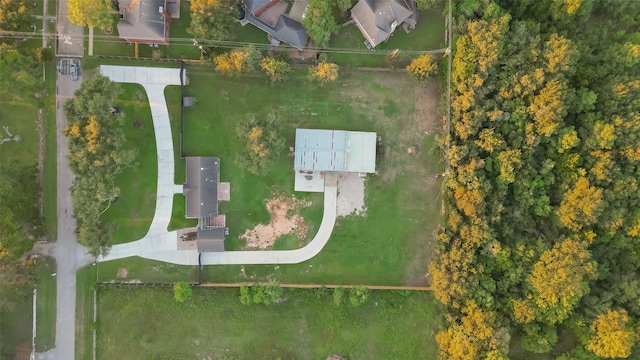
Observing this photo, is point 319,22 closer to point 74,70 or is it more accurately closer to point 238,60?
point 238,60

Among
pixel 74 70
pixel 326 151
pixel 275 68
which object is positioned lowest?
pixel 326 151

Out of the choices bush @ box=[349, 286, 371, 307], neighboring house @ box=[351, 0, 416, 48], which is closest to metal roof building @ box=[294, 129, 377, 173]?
neighboring house @ box=[351, 0, 416, 48]

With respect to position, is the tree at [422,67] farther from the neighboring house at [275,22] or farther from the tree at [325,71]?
the neighboring house at [275,22]

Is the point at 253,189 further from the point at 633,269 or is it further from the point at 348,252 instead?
the point at 633,269

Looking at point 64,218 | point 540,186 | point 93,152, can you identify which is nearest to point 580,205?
point 540,186

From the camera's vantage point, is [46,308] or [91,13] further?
[46,308]

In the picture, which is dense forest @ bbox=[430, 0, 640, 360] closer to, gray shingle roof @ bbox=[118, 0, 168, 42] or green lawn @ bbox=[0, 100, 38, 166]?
gray shingle roof @ bbox=[118, 0, 168, 42]

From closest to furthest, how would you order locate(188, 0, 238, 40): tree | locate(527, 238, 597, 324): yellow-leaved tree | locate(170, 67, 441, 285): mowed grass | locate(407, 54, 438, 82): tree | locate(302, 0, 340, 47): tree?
locate(527, 238, 597, 324): yellow-leaved tree, locate(188, 0, 238, 40): tree, locate(302, 0, 340, 47): tree, locate(407, 54, 438, 82): tree, locate(170, 67, 441, 285): mowed grass

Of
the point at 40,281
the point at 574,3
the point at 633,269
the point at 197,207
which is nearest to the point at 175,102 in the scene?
the point at 197,207
